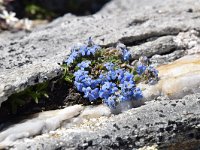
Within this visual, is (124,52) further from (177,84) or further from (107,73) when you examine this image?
(177,84)

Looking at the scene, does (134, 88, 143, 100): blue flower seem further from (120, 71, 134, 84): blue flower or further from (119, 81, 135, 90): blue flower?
(120, 71, 134, 84): blue flower

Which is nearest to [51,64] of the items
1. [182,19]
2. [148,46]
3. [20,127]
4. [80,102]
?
[80,102]

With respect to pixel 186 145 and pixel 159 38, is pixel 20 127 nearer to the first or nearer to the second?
pixel 186 145

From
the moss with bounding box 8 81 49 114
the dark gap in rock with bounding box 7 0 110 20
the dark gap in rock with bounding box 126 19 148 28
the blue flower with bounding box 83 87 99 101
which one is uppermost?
the dark gap in rock with bounding box 7 0 110 20

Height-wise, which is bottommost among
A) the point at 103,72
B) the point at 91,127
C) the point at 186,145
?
the point at 186,145

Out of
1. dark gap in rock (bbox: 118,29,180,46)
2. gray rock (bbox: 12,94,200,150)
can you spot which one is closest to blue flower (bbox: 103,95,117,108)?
gray rock (bbox: 12,94,200,150)

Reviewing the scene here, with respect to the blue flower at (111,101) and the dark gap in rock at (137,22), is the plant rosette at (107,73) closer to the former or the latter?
the blue flower at (111,101)

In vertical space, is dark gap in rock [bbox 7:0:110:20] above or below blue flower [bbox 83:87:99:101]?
above
